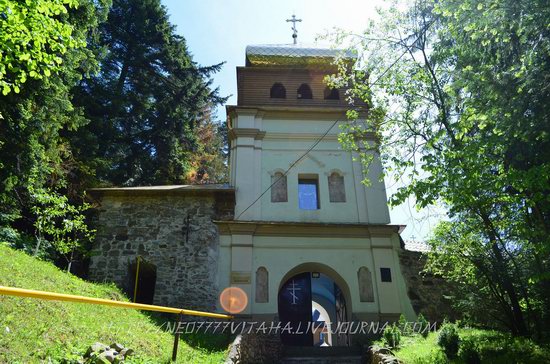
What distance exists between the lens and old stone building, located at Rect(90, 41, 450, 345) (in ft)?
35.2

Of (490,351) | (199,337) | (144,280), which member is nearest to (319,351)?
(199,337)

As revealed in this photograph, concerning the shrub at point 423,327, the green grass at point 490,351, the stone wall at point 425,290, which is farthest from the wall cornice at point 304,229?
the green grass at point 490,351

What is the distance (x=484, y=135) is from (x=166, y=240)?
8391mm

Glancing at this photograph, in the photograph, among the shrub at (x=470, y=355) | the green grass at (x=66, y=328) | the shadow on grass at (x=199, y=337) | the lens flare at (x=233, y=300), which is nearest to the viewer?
the green grass at (x=66, y=328)

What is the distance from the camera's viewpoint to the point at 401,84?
364 inches

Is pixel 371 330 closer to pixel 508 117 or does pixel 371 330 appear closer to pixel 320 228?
pixel 320 228

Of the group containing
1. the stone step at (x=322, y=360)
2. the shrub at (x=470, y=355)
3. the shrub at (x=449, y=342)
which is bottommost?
the stone step at (x=322, y=360)

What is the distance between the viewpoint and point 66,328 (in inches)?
193

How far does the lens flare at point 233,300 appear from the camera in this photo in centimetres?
1042

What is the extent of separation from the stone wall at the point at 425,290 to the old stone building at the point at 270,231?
80 mm

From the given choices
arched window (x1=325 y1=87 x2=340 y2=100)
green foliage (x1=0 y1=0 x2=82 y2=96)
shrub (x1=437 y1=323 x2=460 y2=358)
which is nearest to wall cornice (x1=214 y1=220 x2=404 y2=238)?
shrub (x1=437 y1=323 x2=460 y2=358)

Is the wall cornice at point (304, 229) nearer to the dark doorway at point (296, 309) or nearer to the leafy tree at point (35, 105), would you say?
the dark doorway at point (296, 309)

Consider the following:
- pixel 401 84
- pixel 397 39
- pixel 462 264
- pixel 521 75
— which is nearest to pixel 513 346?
pixel 462 264

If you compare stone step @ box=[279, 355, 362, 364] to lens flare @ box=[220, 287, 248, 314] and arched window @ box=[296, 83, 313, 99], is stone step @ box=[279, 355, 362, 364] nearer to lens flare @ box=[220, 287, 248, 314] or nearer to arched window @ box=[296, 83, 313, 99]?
lens flare @ box=[220, 287, 248, 314]
